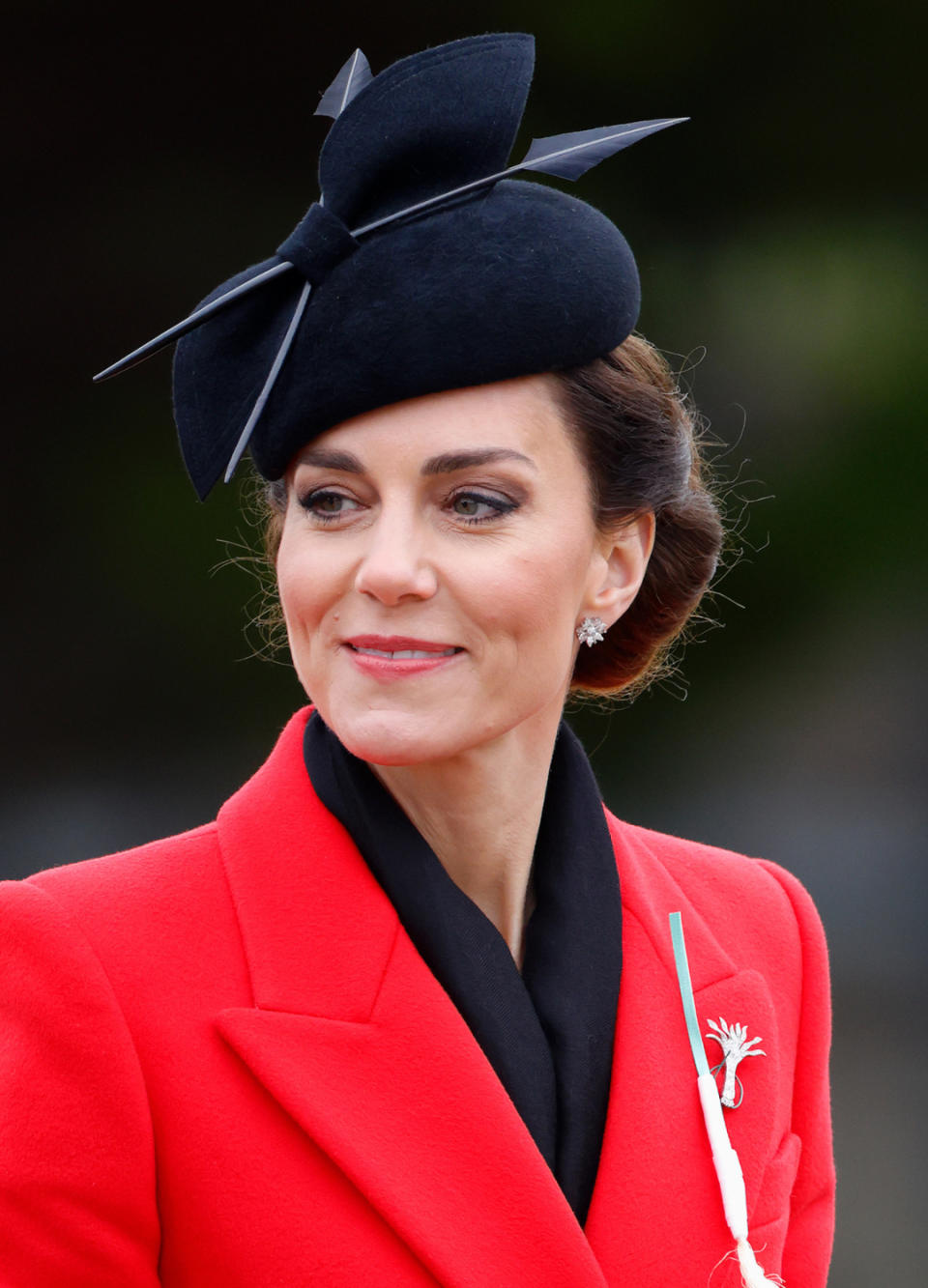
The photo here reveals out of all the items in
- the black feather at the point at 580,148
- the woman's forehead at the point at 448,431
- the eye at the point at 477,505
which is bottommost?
the eye at the point at 477,505

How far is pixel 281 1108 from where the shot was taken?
185 centimetres

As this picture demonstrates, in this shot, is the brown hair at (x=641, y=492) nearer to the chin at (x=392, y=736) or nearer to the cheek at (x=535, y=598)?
the cheek at (x=535, y=598)

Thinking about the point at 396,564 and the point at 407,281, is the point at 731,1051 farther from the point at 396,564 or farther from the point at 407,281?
the point at 407,281

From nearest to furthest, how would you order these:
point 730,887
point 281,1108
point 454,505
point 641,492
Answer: point 281,1108
point 454,505
point 641,492
point 730,887

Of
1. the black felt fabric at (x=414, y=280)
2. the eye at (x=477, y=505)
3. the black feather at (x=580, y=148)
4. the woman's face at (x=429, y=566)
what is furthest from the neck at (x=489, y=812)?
the black feather at (x=580, y=148)

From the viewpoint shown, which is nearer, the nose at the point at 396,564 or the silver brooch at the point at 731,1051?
the nose at the point at 396,564

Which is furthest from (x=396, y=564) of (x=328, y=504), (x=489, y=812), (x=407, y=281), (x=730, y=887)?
(x=730, y=887)

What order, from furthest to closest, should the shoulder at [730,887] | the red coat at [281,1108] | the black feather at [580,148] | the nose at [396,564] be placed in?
the shoulder at [730,887]
the black feather at [580,148]
the nose at [396,564]
the red coat at [281,1108]

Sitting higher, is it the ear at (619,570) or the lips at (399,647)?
the ear at (619,570)

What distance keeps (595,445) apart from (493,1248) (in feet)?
3.19

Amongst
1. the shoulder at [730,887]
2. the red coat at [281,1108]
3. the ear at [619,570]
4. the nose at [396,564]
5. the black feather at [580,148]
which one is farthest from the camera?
the shoulder at [730,887]

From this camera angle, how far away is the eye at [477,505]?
1.95 m

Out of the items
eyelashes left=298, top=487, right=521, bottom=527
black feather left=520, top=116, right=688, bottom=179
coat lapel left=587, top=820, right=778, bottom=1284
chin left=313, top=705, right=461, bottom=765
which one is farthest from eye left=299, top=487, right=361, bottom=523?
coat lapel left=587, top=820, right=778, bottom=1284

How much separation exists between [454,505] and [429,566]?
0.28 ft
